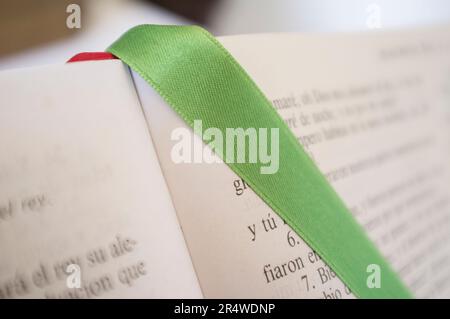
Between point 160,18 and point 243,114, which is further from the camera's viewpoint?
point 160,18

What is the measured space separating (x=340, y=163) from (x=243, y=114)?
119mm

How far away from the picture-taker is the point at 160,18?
22.8 inches

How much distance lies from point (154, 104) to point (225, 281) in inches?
6.3

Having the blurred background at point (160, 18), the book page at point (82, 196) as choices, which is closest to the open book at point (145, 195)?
the book page at point (82, 196)

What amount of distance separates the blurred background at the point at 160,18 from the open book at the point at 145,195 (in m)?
0.21

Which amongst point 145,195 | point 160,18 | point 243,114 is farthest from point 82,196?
point 160,18

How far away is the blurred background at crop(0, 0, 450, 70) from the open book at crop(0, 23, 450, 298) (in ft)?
0.69

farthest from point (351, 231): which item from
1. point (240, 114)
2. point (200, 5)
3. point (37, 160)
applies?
point (200, 5)

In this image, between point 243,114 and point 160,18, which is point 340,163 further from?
point 160,18

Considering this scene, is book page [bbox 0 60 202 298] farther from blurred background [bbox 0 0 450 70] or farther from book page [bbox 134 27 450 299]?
blurred background [bbox 0 0 450 70]

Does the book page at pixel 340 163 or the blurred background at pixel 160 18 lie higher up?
the blurred background at pixel 160 18

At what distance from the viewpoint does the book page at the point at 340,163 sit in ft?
1.10

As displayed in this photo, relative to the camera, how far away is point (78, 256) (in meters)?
0.30

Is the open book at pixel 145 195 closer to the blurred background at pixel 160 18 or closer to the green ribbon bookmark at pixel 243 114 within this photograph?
the green ribbon bookmark at pixel 243 114
